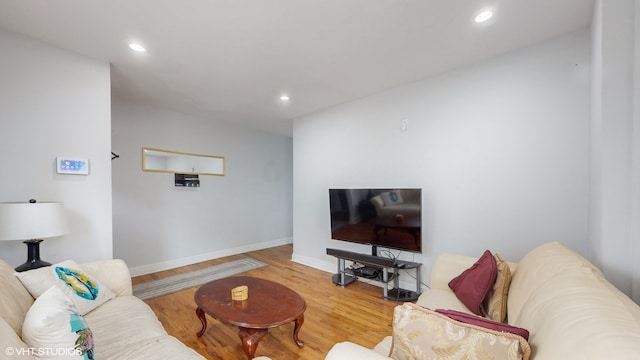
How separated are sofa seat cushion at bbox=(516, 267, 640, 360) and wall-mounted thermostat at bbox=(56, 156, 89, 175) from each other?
3336 mm

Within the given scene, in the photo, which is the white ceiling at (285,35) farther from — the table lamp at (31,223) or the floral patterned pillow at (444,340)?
the floral patterned pillow at (444,340)

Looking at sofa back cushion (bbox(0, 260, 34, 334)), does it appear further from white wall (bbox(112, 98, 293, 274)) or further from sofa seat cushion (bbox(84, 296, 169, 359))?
white wall (bbox(112, 98, 293, 274))

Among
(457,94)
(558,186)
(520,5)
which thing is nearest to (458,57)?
(457,94)

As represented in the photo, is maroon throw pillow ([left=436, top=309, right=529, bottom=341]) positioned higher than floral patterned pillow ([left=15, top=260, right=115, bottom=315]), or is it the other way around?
maroon throw pillow ([left=436, top=309, right=529, bottom=341])

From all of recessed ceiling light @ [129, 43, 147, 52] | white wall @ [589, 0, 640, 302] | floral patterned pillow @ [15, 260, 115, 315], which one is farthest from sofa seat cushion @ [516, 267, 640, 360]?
recessed ceiling light @ [129, 43, 147, 52]

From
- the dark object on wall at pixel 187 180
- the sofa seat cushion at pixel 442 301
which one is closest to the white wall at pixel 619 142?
the sofa seat cushion at pixel 442 301

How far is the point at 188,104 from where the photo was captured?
12.8ft

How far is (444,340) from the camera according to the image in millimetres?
852

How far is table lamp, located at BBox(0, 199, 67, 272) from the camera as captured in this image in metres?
1.78

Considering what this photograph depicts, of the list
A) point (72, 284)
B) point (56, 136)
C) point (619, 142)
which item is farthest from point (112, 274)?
point (619, 142)

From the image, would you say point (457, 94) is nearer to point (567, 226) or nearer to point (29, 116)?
point (567, 226)

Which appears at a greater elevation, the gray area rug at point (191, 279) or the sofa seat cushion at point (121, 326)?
the sofa seat cushion at point (121, 326)

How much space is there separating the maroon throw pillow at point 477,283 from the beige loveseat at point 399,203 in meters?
1.05

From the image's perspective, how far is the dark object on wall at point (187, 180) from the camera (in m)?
4.31
